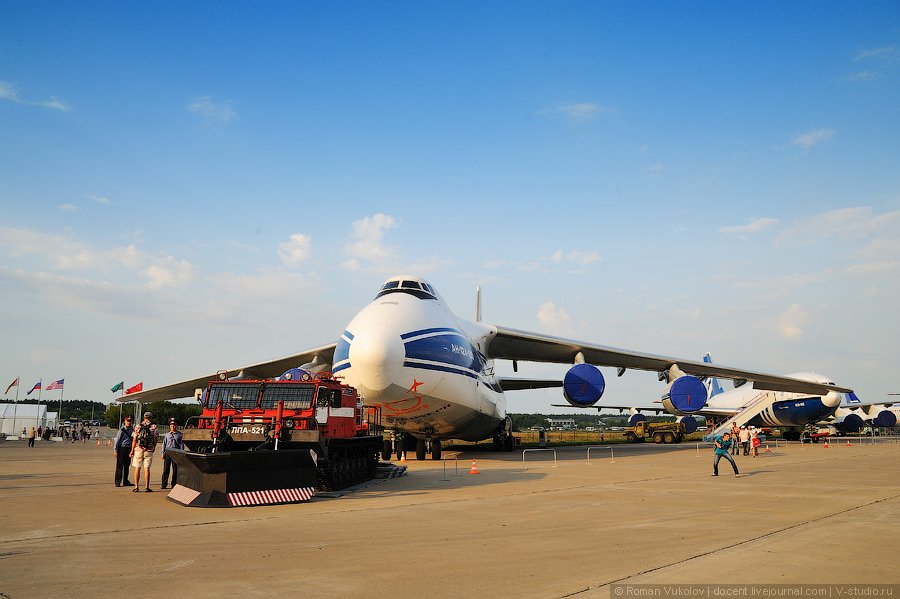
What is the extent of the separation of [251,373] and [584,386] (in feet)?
43.5

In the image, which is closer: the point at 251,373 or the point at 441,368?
the point at 441,368

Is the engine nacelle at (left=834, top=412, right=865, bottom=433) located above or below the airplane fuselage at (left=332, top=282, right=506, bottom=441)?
below

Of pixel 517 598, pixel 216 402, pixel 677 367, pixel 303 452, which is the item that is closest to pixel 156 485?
pixel 216 402

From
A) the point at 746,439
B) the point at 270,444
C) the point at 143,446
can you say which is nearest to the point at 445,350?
the point at 270,444

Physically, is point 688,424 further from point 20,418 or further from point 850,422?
point 20,418

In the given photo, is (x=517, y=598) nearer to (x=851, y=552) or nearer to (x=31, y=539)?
(x=851, y=552)

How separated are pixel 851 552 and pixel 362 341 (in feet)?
36.6

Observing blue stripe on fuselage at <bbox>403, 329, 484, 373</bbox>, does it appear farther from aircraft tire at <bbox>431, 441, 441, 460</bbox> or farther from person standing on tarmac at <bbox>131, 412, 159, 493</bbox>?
person standing on tarmac at <bbox>131, 412, 159, 493</bbox>

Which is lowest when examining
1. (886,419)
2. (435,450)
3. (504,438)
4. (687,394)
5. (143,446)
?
(435,450)

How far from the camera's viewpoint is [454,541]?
6844mm

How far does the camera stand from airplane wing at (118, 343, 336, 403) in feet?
79.6

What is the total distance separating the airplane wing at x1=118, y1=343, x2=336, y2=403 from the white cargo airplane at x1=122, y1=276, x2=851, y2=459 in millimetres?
42

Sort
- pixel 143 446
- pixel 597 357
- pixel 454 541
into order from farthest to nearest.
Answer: pixel 597 357 → pixel 143 446 → pixel 454 541

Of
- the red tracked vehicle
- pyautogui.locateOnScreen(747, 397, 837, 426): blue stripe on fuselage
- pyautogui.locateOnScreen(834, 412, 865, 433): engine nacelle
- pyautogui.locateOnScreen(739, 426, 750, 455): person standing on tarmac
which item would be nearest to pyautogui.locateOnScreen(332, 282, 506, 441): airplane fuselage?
the red tracked vehicle
